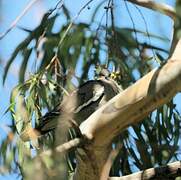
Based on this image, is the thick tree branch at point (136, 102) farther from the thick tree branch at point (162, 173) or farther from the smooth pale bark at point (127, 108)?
the thick tree branch at point (162, 173)

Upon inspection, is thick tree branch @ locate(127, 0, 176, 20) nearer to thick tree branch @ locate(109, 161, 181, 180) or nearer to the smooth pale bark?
the smooth pale bark

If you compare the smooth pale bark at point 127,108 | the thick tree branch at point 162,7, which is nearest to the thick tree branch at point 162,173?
the smooth pale bark at point 127,108

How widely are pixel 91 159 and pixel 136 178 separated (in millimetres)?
217

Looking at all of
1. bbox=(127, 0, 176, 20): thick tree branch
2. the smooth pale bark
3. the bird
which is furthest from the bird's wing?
bbox=(127, 0, 176, 20): thick tree branch

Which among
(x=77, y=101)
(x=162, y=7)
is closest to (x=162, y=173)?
(x=77, y=101)

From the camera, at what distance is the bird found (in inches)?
82.3

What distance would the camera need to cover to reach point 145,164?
2.34 meters

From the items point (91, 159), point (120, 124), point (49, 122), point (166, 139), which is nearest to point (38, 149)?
point (49, 122)

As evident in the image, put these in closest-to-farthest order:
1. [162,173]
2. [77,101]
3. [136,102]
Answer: [136,102]
[162,173]
[77,101]

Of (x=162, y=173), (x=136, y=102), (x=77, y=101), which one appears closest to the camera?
(x=136, y=102)

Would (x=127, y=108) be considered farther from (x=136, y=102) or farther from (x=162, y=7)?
(x=162, y=7)

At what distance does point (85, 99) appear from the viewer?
225 cm

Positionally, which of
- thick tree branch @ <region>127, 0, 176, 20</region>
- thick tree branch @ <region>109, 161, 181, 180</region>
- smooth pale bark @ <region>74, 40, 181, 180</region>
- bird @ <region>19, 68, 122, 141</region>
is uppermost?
thick tree branch @ <region>127, 0, 176, 20</region>

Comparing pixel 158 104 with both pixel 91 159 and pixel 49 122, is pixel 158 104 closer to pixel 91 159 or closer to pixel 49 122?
pixel 91 159
